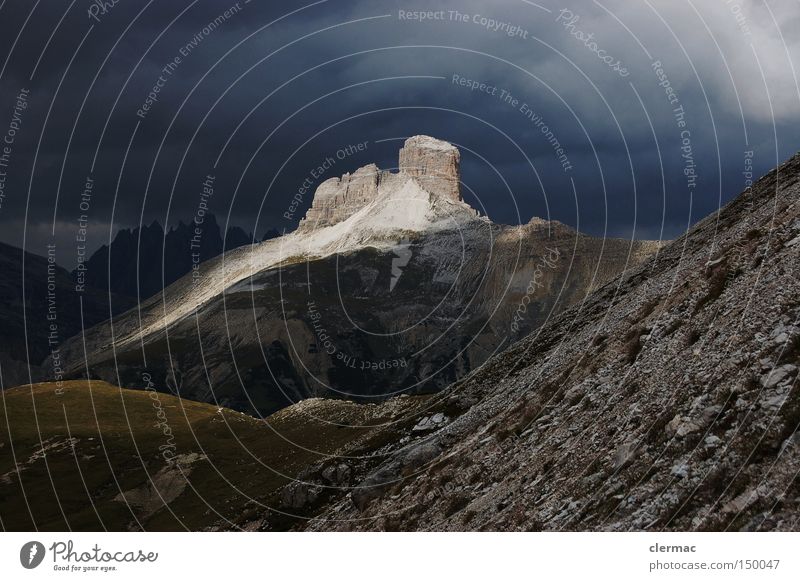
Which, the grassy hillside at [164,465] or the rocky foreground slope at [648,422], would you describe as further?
the grassy hillside at [164,465]

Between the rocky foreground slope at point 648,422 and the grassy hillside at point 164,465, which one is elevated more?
the rocky foreground slope at point 648,422

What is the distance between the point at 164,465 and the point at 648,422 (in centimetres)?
13540

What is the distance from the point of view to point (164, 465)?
160000 mm

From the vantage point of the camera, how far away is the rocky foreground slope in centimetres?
3356

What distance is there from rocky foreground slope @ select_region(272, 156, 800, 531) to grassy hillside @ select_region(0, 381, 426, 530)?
38.8 meters

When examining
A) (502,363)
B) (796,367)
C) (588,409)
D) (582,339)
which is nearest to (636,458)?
(796,367)

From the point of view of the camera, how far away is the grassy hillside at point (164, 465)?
425ft

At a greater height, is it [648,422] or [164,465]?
[648,422]

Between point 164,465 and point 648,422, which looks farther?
point 164,465

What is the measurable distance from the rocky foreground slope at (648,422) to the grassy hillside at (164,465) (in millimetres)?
38846

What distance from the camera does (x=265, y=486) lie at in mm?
121312

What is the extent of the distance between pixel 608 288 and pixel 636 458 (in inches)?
2169

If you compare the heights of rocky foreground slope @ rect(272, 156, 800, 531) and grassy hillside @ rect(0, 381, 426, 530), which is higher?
rocky foreground slope @ rect(272, 156, 800, 531)

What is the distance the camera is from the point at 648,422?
42.0 metres
